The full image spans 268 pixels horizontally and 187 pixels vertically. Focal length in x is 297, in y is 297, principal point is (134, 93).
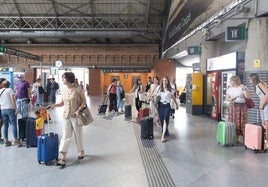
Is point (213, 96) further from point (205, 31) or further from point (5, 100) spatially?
point (5, 100)

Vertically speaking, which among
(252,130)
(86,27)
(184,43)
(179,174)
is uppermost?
(86,27)

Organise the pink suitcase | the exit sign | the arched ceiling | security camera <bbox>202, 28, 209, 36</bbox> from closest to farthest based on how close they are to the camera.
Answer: the pink suitcase, the exit sign, security camera <bbox>202, 28, 209, 36</bbox>, the arched ceiling

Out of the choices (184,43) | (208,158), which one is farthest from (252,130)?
(184,43)

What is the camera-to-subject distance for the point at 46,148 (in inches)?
190

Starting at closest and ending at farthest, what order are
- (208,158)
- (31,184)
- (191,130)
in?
(31,184), (208,158), (191,130)

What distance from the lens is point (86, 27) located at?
71.7 feet

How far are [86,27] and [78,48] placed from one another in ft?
10.8

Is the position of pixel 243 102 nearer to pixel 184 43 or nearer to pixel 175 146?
pixel 175 146

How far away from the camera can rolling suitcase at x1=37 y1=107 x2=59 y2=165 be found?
15.8 feet

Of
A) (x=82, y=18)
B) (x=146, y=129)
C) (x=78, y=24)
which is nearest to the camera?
(x=146, y=129)

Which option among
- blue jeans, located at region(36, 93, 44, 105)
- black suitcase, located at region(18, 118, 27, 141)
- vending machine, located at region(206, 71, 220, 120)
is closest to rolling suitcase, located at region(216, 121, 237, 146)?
vending machine, located at region(206, 71, 220, 120)

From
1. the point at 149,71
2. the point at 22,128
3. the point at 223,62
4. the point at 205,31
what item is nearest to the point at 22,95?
the point at 22,128

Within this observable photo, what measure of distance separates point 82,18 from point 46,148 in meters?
17.0

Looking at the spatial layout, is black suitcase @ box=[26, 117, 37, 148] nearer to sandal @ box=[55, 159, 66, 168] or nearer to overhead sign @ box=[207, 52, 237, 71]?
sandal @ box=[55, 159, 66, 168]
